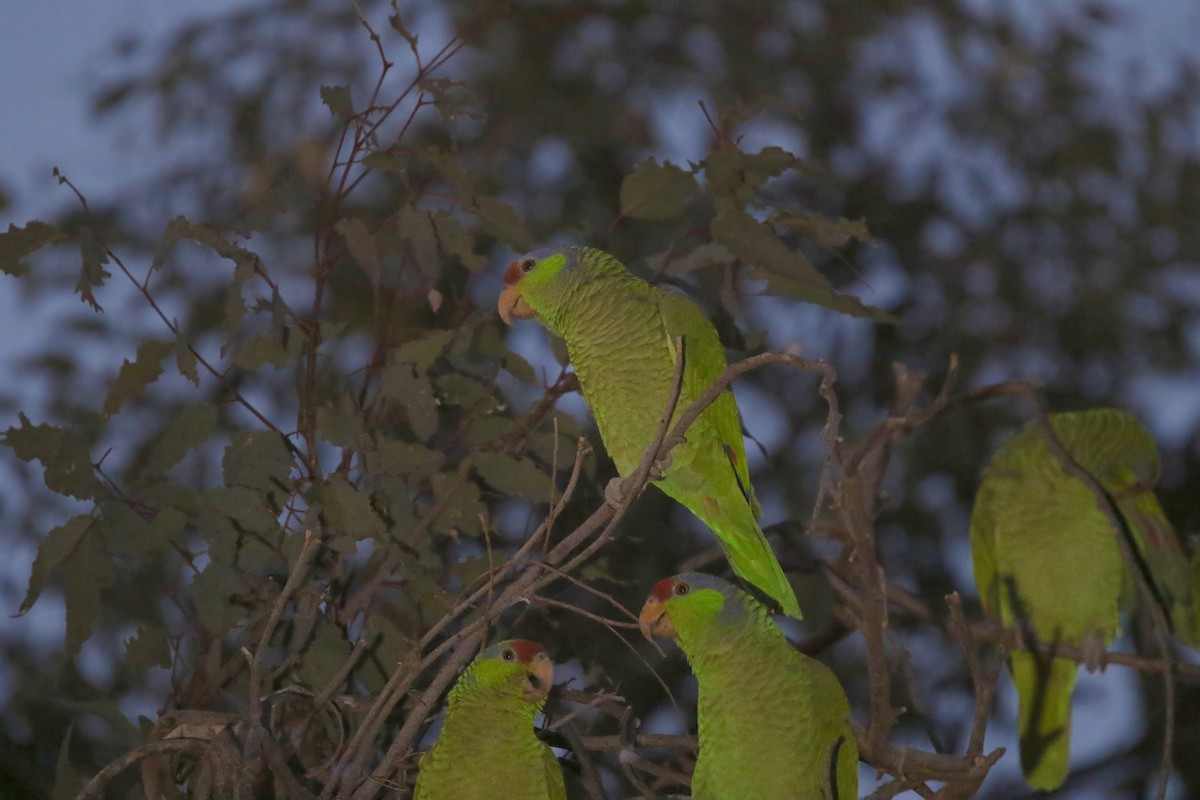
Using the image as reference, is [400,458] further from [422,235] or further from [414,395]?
[422,235]

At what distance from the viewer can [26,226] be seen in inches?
52.1

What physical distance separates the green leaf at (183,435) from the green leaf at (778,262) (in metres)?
0.64

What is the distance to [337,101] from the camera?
52.2 inches

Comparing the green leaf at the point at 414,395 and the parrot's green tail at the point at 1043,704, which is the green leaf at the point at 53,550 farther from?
the parrot's green tail at the point at 1043,704

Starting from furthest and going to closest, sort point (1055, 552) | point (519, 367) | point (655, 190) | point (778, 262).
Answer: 1. point (1055, 552)
2. point (519, 367)
3. point (655, 190)
4. point (778, 262)

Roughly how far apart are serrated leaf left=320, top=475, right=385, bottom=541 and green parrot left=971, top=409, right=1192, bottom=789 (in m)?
1.36

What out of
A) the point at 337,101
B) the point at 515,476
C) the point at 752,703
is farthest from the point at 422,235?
the point at 752,703

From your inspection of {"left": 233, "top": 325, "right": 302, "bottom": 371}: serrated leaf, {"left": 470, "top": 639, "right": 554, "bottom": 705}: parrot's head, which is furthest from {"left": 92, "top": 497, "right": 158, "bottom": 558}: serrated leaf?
{"left": 470, "top": 639, "right": 554, "bottom": 705}: parrot's head

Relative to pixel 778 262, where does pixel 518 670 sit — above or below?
below

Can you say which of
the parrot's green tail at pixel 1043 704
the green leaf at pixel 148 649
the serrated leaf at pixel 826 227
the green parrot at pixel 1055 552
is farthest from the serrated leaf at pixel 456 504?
the parrot's green tail at pixel 1043 704

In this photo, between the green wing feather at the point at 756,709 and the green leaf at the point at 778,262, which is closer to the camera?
the green wing feather at the point at 756,709

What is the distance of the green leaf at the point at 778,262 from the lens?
1246mm

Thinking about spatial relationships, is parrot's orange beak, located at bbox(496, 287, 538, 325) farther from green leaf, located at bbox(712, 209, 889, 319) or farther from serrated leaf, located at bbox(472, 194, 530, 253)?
green leaf, located at bbox(712, 209, 889, 319)

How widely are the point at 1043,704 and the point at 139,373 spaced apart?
1882 millimetres
